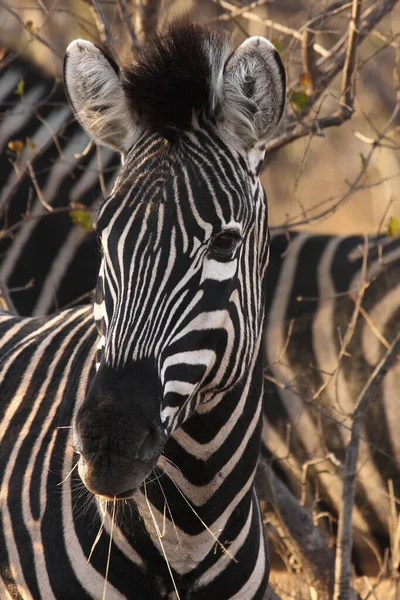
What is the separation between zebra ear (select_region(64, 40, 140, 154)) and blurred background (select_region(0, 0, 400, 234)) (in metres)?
1.35

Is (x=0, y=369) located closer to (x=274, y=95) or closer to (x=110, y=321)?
(x=110, y=321)

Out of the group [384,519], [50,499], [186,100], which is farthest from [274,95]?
[384,519]

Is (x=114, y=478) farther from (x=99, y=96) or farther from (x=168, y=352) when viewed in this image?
(x=99, y=96)

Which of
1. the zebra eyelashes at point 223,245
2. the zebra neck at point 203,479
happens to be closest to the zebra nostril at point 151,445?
the zebra neck at point 203,479

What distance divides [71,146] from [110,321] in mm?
4599

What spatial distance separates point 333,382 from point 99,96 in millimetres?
3174

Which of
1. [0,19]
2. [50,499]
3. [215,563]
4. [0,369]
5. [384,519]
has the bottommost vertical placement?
[384,519]

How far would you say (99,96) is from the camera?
345 centimetres

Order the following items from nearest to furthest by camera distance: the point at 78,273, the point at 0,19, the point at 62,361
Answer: the point at 62,361 → the point at 78,273 → the point at 0,19

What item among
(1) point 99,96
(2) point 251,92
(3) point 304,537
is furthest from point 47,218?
(2) point 251,92

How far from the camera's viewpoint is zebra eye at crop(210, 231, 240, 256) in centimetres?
303

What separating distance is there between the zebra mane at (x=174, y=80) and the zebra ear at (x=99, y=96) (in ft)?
0.40

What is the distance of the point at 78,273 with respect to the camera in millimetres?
6945

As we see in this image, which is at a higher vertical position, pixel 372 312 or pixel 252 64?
pixel 252 64
